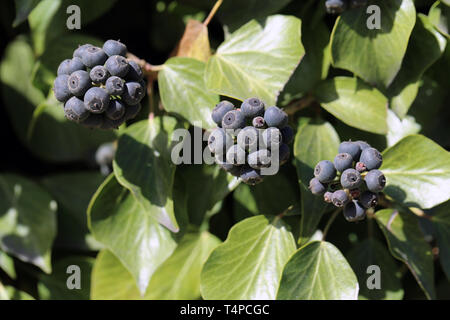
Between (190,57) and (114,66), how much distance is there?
36cm

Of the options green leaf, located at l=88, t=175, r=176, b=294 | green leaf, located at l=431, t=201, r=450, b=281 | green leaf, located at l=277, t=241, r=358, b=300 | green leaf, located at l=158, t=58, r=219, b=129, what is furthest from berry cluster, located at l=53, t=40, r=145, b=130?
green leaf, located at l=431, t=201, r=450, b=281

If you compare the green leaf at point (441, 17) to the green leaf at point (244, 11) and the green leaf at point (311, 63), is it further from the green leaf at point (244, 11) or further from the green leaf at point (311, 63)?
the green leaf at point (244, 11)

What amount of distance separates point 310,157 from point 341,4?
40 cm

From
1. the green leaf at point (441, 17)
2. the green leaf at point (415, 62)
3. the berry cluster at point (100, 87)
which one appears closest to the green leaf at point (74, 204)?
the berry cluster at point (100, 87)

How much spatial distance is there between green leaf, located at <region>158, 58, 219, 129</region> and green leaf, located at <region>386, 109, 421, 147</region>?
0.49 metres

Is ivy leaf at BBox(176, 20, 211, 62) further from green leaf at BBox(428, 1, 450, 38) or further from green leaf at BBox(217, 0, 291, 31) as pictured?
green leaf at BBox(428, 1, 450, 38)

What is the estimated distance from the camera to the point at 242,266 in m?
1.38

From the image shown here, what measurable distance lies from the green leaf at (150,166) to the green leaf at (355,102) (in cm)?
43

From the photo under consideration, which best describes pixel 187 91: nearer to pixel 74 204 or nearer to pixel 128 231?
pixel 128 231

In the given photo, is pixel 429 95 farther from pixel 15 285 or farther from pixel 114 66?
pixel 15 285

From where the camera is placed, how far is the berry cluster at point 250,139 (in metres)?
1.13

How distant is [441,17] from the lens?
1.36m

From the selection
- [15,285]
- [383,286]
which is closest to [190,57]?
[383,286]

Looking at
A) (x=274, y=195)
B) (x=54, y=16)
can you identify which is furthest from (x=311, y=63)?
(x=54, y=16)
